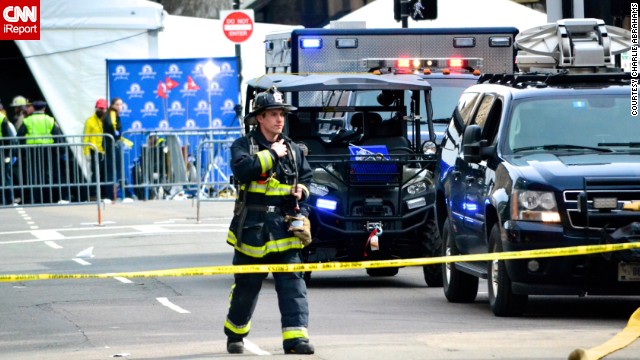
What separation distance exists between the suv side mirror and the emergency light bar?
6032mm

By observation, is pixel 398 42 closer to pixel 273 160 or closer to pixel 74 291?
pixel 74 291

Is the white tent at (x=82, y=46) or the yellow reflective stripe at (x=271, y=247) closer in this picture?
the yellow reflective stripe at (x=271, y=247)

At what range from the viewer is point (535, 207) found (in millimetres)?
12281

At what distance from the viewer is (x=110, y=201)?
2956cm

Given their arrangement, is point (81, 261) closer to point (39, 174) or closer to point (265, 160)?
point (39, 174)

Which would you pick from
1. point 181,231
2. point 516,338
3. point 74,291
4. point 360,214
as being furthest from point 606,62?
point 181,231

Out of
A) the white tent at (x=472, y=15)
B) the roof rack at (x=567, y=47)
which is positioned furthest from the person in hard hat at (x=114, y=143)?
the roof rack at (x=567, y=47)

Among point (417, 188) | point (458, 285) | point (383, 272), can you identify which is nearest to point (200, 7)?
point (383, 272)

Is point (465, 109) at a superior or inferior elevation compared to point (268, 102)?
inferior

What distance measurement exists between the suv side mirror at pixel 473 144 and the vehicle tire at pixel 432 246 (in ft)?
8.30

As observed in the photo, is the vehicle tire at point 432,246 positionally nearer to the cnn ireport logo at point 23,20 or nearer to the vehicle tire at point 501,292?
the vehicle tire at point 501,292

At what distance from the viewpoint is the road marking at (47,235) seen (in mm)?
23094

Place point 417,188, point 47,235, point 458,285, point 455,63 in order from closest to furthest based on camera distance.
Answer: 1. point 458,285
2. point 417,188
3. point 455,63
4. point 47,235

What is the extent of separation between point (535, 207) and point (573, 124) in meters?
1.32
